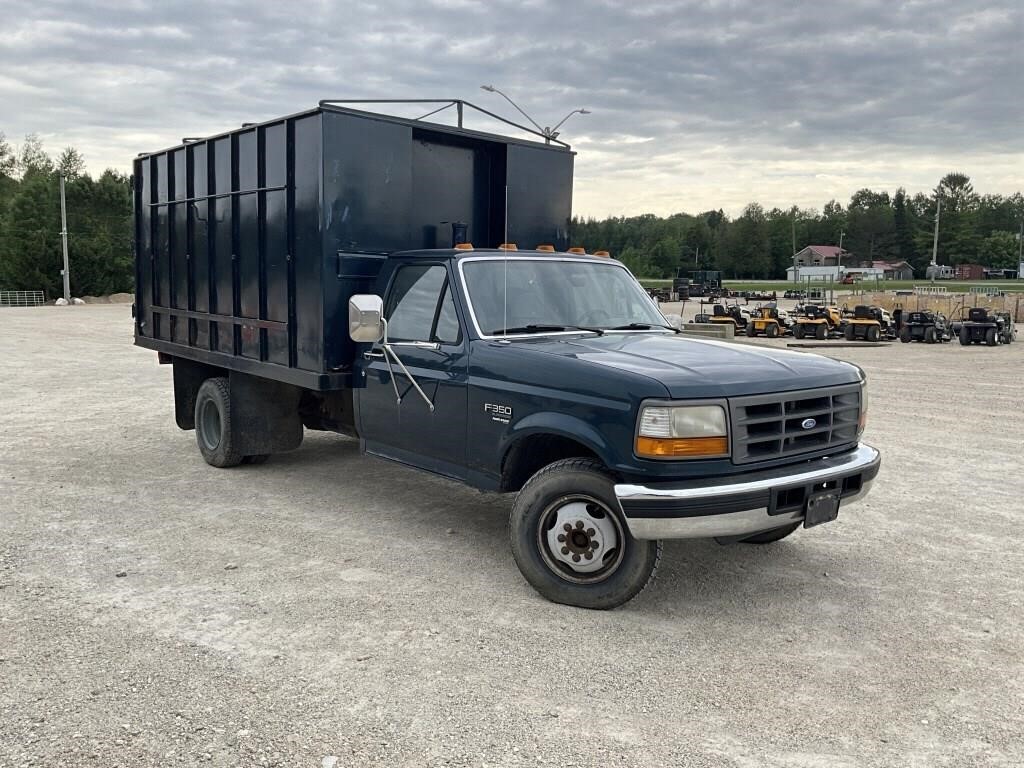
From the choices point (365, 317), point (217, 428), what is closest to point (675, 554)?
point (365, 317)

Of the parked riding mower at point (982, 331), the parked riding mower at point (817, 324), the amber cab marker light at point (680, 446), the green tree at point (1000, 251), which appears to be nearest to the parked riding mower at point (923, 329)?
the parked riding mower at point (982, 331)

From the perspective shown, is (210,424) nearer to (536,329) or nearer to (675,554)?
(536,329)

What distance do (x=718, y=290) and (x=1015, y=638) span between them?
5984 cm

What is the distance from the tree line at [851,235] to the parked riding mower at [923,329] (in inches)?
3268

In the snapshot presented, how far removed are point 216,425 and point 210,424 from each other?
0.50 feet

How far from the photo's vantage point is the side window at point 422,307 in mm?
6020

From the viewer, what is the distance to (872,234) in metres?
136

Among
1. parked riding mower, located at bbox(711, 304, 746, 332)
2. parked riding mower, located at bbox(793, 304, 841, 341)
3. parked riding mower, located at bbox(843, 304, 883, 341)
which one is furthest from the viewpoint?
parked riding mower, located at bbox(711, 304, 746, 332)

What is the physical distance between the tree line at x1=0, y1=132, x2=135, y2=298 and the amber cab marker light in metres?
59.4

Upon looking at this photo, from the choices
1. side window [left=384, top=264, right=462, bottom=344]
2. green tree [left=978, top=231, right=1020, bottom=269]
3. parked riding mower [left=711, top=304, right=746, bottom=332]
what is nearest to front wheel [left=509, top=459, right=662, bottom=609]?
side window [left=384, top=264, right=462, bottom=344]

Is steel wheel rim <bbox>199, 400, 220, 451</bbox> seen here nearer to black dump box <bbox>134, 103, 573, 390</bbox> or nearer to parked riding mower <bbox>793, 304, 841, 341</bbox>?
black dump box <bbox>134, 103, 573, 390</bbox>

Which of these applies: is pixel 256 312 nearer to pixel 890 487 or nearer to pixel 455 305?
pixel 455 305

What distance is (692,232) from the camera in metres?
125

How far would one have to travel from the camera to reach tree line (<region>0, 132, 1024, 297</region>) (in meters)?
60.6
